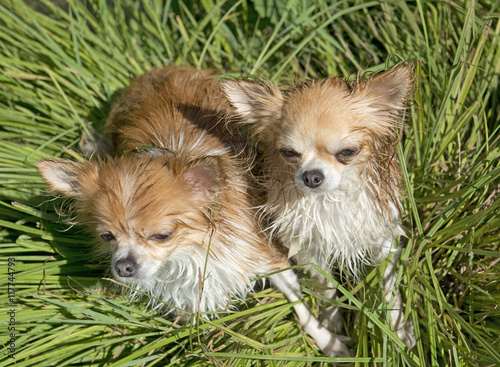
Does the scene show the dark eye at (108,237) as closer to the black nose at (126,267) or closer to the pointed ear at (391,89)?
the black nose at (126,267)

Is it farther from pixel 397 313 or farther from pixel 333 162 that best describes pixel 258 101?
pixel 397 313

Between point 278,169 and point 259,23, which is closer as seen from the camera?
point 278,169

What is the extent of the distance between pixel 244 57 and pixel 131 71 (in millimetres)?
997

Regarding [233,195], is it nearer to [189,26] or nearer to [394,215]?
[394,215]

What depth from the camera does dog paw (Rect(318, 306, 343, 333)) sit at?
302cm

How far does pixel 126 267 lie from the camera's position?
230 cm

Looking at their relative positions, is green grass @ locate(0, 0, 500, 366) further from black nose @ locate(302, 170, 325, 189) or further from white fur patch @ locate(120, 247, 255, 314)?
black nose @ locate(302, 170, 325, 189)

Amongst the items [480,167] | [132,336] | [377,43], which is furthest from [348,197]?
[377,43]

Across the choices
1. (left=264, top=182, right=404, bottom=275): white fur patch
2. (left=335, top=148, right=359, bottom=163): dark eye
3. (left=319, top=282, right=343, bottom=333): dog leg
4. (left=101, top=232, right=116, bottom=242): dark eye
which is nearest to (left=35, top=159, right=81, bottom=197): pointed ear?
(left=101, top=232, right=116, bottom=242): dark eye

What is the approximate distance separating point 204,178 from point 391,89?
1.04m

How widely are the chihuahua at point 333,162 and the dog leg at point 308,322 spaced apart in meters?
0.17

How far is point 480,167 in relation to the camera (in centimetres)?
284

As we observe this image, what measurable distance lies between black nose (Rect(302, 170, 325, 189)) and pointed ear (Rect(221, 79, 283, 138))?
364mm

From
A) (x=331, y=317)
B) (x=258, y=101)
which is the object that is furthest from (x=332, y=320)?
(x=258, y=101)
